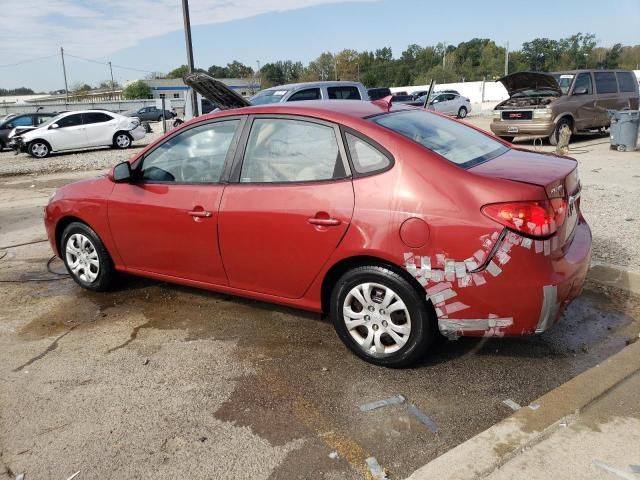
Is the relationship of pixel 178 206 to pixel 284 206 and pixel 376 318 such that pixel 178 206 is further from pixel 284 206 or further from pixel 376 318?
pixel 376 318

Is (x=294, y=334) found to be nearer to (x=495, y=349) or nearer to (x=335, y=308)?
(x=335, y=308)

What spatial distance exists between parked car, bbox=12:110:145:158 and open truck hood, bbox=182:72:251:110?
14422 millimetres

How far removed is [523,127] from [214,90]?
33.7 ft

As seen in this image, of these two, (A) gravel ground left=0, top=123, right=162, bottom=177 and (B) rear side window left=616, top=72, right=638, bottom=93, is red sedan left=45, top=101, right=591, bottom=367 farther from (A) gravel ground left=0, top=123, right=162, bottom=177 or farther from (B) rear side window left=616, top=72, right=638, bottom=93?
(B) rear side window left=616, top=72, right=638, bottom=93

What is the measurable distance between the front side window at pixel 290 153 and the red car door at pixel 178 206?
218 millimetres

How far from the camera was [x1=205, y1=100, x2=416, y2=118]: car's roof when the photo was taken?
355 cm

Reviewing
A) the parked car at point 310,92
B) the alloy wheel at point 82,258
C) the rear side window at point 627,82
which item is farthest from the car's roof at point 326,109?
the rear side window at point 627,82

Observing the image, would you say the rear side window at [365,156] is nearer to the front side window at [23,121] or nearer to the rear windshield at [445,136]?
the rear windshield at [445,136]

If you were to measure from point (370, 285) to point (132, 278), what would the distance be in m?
2.97

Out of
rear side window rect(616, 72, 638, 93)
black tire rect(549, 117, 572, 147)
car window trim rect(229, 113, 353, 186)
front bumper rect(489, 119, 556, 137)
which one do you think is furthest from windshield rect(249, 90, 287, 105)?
rear side window rect(616, 72, 638, 93)

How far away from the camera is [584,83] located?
14.4 m

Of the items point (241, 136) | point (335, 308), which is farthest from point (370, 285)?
point (241, 136)

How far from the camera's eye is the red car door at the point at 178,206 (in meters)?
3.92

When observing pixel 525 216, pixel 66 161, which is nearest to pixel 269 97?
pixel 66 161
